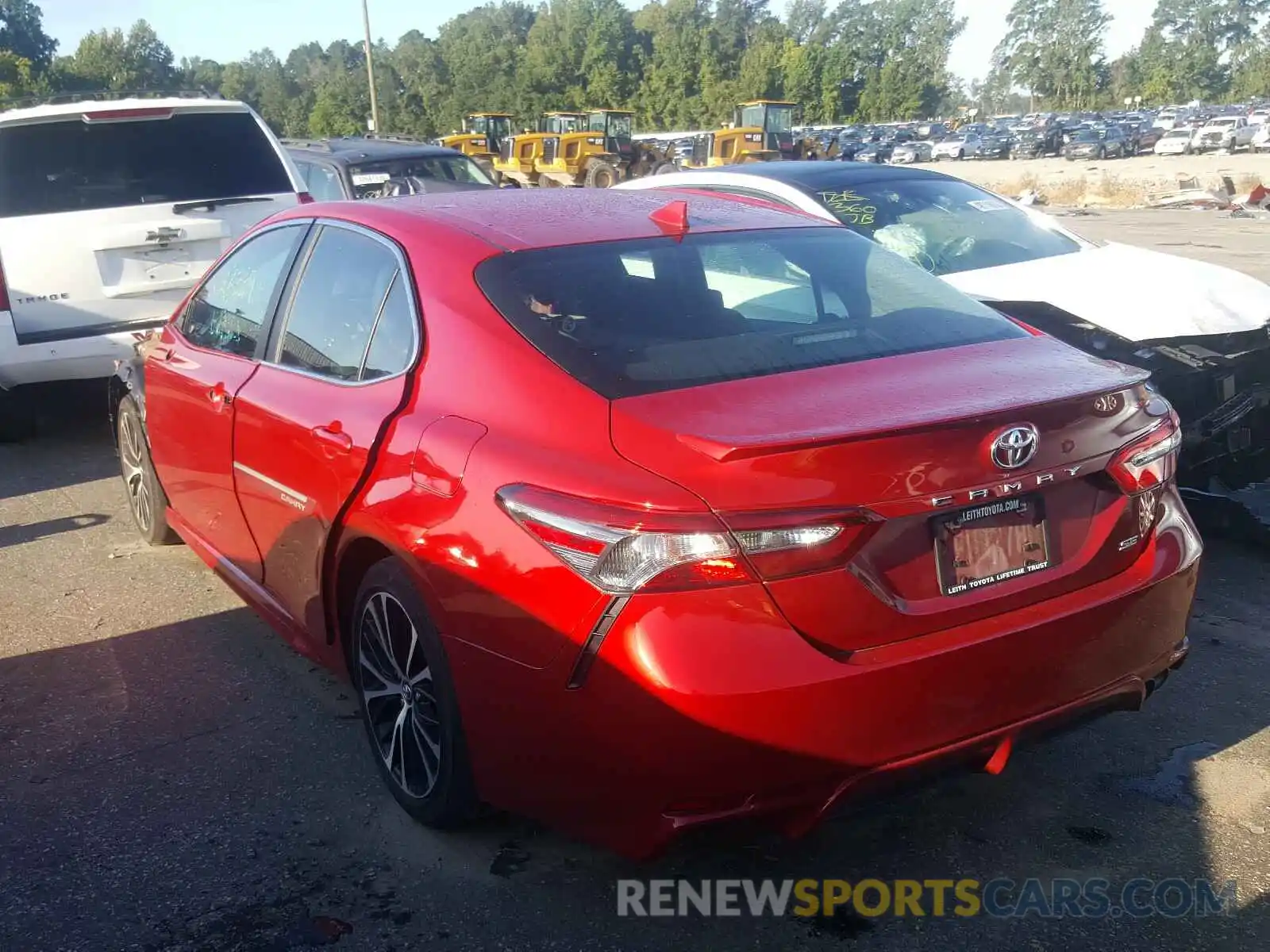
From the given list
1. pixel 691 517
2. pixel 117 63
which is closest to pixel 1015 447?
pixel 691 517

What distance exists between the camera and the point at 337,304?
392cm

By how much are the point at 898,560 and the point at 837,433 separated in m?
0.31

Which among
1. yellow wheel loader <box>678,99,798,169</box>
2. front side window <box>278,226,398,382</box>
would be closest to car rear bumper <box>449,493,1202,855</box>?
front side window <box>278,226,398,382</box>

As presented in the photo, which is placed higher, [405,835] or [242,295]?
[242,295]

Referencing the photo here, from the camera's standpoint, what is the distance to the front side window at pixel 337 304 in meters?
3.70

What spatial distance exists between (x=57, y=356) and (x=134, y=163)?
1323mm

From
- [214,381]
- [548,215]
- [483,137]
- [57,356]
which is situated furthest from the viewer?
[483,137]

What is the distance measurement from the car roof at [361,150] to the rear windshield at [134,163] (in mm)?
4392

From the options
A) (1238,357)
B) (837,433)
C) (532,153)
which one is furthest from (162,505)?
(532,153)

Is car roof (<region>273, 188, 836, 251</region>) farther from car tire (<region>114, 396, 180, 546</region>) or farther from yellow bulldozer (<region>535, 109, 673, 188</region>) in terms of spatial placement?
yellow bulldozer (<region>535, 109, 673, 188</region>)

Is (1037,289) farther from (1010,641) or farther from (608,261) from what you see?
(1010,641)

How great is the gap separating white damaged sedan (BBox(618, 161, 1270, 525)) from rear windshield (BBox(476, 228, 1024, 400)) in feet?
6.45

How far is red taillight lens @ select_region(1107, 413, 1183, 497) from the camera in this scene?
3.05 m

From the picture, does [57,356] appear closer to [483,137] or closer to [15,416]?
[15,416]
